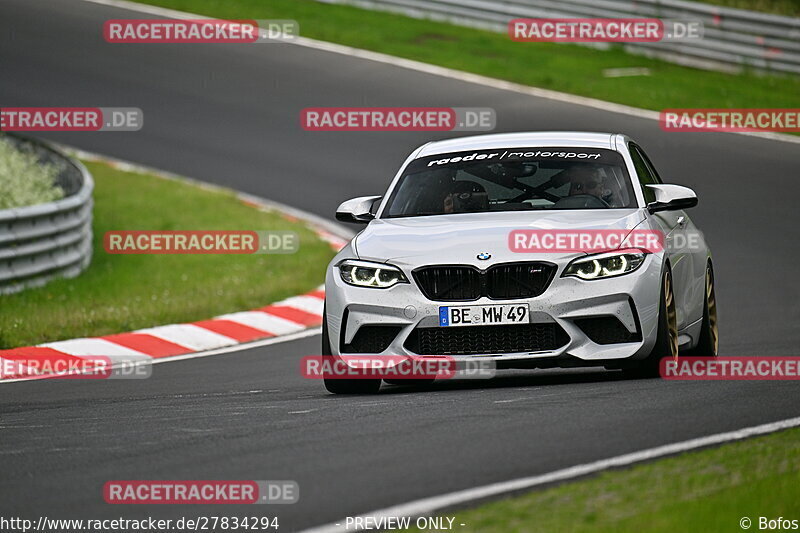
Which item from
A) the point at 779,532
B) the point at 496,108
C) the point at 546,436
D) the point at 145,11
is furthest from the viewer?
the point at 145,11

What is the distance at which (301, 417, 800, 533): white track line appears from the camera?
534cm

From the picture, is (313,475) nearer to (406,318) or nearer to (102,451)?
(102,451)

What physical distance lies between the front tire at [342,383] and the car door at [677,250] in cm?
188

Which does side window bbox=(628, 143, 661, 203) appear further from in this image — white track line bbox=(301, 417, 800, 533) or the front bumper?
white track line bbox=(301, 417, 800, 533)

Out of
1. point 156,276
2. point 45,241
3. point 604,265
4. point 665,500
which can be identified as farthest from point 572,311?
point 156,276

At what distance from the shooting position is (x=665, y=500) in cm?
532

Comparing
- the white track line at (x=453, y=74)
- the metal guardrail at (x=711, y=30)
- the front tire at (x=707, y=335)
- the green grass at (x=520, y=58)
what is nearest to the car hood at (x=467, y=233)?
the front tire at (x=707, y=335)

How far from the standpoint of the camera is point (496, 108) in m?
24.0

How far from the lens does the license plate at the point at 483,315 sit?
8.46 meters

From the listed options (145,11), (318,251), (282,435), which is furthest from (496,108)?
(282,435)

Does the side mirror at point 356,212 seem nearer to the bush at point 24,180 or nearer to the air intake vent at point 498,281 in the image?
the air intake vent at point 498,281

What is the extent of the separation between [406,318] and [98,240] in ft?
33.4

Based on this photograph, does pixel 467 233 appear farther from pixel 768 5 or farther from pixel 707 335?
pixel 768 5

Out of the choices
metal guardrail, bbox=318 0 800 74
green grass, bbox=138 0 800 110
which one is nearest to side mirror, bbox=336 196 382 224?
green grass, bbox=138 0 800 110
